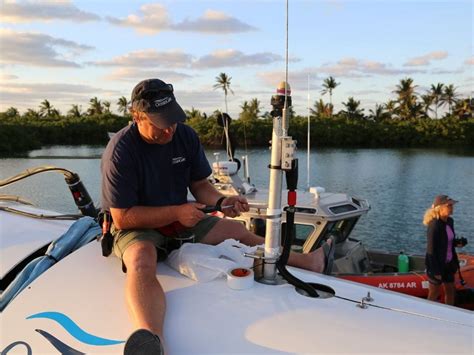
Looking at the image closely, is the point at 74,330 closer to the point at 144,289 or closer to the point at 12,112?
the point at 144,289

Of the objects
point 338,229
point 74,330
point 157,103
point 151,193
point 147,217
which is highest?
point 157,103

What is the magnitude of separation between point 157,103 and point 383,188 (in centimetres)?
2149

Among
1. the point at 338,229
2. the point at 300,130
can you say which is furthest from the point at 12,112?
the point at 338,229

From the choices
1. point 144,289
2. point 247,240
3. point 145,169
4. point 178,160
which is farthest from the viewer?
point 247,240

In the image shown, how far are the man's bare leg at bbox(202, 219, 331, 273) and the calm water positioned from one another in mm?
7177

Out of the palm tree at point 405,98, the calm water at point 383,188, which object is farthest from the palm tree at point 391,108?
the calm water at point 383,188

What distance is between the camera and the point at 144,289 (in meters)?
2.19

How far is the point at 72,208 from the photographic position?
1792 centimetres

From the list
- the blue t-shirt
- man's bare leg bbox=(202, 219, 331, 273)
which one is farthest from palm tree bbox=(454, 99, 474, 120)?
the blue t-shirt

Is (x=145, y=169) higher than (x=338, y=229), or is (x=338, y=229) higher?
(x=145, y=169)

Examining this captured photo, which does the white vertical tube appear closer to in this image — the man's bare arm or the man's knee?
the man's bare arm

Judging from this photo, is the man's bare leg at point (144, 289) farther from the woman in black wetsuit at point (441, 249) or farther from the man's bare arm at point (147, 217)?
the woman in black wetsuit at point (441, 249)

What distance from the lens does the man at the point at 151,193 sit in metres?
2.42

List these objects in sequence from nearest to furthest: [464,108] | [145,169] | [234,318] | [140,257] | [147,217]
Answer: [234,318]
[140,257]
[147,217]
[145,169]
[464,108]
